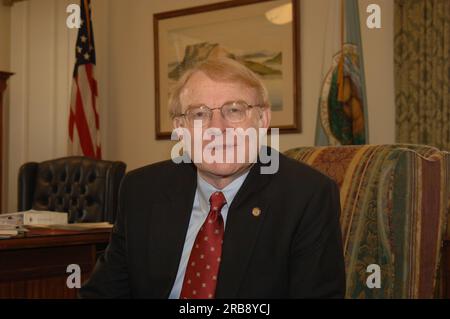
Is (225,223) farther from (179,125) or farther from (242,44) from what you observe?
(242,44)

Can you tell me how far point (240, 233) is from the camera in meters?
1.75

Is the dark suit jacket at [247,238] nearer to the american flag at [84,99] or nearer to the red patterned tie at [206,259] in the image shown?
the red patterned tie at [206,259]

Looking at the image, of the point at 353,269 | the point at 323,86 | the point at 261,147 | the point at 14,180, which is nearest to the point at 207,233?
the point at 261,147

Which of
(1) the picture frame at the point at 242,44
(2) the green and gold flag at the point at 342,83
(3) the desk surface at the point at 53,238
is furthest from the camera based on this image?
(1) the picture frame at the point at 242,44

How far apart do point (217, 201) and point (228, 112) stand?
26 cm

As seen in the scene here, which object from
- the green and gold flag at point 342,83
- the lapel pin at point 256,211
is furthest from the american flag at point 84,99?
the lapel pin at point 256,211

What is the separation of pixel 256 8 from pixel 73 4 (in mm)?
2028

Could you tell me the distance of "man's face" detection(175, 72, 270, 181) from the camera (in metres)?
1.79

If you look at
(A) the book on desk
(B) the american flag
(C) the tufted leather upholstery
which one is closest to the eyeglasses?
(A) the book on desk

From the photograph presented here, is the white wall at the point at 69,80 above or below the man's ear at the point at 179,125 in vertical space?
above

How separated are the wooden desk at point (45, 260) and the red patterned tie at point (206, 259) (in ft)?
3.68

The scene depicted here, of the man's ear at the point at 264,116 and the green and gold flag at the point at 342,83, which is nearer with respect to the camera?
the man's ear at the point at 264,116

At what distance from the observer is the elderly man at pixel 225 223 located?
1.71m

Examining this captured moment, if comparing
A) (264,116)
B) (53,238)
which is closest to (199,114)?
(264,116)
